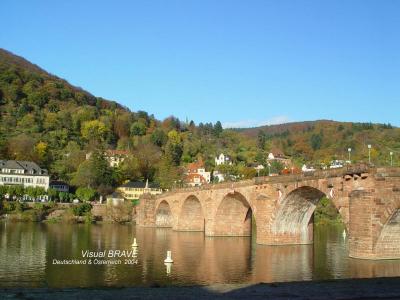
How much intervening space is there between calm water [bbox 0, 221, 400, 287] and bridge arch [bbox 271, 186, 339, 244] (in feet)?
4.48

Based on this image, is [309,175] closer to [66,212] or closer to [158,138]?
[66,212]

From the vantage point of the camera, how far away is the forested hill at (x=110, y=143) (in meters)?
127

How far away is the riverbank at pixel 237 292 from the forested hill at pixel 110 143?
90.8 meters

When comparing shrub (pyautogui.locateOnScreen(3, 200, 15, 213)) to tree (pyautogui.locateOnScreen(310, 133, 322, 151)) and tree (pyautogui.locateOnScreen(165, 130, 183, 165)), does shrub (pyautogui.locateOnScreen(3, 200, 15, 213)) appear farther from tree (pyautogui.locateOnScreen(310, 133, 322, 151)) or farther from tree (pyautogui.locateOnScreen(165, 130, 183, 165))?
tree (pyautogui.locateOnScreen(310, 133, 322, 151))

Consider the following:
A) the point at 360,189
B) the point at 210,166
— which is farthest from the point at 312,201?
the point at 210,166

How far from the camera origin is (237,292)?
878 inches

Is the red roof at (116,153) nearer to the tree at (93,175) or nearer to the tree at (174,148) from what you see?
the tree at (174,148)

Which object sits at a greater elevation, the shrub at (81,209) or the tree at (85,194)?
the tree at (85,194)

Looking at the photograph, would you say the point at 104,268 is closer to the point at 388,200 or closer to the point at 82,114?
the point at 388,200

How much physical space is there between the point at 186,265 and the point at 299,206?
46.6ft

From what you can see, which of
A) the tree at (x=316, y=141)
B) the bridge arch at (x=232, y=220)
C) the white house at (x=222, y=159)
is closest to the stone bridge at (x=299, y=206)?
the bridge arch at (x=232, y=220)

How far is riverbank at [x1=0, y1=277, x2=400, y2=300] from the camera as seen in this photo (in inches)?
816

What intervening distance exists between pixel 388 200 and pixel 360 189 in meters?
2.03

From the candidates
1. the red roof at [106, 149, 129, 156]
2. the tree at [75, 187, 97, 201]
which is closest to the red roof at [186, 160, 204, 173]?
the red roof at [106, 149, 129, 156]
